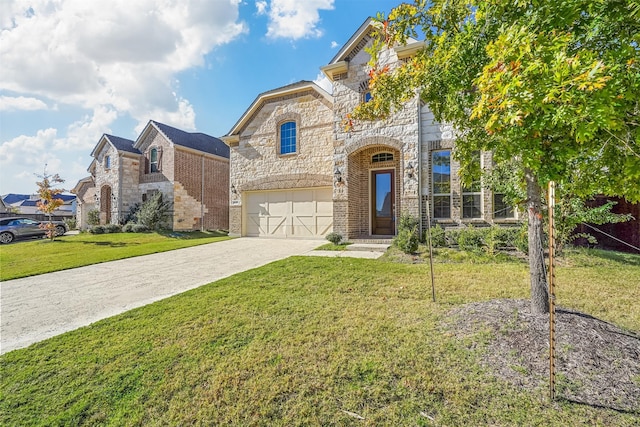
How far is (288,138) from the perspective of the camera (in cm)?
1357

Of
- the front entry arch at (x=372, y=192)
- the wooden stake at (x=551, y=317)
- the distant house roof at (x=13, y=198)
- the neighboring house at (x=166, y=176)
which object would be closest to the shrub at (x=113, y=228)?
the neighboring house at (x=166, y=176)

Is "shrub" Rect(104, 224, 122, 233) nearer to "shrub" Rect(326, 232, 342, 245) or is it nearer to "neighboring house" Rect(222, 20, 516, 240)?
"neighboring house" Rect(222, 20, 516, 240)

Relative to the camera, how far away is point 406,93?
4.09 meters

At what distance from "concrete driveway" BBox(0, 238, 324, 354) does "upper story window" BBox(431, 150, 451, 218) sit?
16.3 feet

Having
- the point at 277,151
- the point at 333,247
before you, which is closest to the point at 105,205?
the point at 277,151

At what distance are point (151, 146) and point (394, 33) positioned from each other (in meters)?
19.7

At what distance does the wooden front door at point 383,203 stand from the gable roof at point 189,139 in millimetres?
13105

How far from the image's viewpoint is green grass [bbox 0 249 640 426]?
2.22 meters

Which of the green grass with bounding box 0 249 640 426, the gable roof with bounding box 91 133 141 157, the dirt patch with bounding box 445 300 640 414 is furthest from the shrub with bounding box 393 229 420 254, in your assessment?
the gable roof with bounding box 91 133 141 157

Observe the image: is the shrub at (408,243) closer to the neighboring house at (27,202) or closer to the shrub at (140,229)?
the shrub at (140,229)

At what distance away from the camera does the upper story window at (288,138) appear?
529 inches

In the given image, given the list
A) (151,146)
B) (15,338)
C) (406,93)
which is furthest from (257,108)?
(15,338)

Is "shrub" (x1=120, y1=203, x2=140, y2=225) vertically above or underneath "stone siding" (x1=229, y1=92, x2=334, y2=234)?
underneath

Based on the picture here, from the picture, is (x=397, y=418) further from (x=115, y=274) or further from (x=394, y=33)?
(x=115, y=274)
